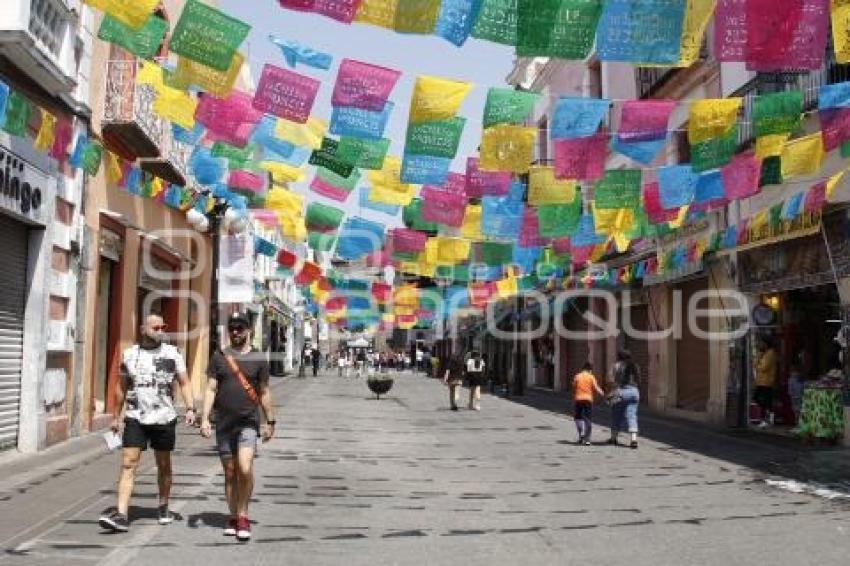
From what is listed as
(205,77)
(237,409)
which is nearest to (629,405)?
(205,77)

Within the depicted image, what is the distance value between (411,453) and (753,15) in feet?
25.1

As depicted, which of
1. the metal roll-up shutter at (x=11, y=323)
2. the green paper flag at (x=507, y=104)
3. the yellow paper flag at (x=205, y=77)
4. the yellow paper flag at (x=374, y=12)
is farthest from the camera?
the metal roll-up shutter at (x=11, y=323)

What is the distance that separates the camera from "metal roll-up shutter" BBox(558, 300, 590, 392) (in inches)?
1296

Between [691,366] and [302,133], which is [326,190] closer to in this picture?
[302,133]

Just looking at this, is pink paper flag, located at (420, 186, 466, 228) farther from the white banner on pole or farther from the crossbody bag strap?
the crossbody bag strap

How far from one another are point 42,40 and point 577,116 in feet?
23.2

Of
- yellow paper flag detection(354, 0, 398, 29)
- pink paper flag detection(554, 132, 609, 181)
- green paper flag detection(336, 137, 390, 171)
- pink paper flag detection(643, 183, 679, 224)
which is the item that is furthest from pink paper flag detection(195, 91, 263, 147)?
pink paper flag detection(643, 183, 679, 224)

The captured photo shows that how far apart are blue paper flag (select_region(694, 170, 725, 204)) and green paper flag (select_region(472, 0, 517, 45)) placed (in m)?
7.41

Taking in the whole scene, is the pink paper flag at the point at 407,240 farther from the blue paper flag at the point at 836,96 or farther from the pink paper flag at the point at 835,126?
the blue paper flag at the point at 836,96

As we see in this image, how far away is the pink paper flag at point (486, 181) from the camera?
16.1 meters

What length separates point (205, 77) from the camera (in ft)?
37.0

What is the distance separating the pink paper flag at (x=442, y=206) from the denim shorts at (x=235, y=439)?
9.94m

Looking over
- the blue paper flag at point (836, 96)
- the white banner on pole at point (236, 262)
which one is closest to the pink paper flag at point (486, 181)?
the blue paper flag at point (836, 96)

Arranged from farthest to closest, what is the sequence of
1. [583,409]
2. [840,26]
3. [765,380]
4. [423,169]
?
[765,380] < [583,409] < [423,169] < [840,26]
